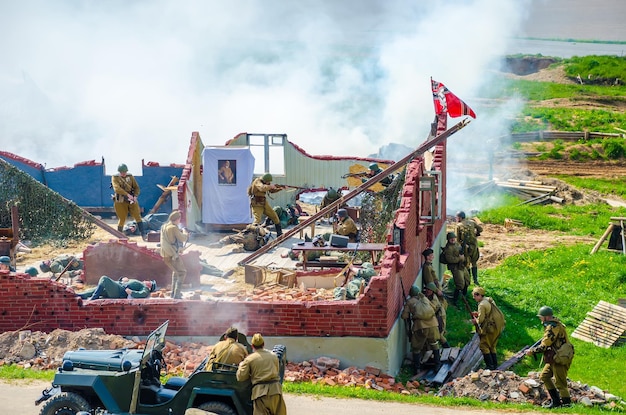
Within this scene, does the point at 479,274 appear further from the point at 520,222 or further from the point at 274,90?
the point at 274,90

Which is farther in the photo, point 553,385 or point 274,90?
point 274,90

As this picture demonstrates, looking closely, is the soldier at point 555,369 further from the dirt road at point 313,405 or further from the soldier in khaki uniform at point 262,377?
the soldier in khaki uniform at point 262,377

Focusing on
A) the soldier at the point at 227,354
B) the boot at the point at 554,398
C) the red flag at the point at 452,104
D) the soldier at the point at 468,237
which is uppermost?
the red flag at the point at 452,104

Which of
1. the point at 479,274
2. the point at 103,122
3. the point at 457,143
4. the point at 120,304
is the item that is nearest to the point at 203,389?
the point at 120,304

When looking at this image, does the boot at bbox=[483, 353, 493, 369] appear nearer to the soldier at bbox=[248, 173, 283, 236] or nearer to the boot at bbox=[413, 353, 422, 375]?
the boot at bbox=[413, 353, 422, 375]

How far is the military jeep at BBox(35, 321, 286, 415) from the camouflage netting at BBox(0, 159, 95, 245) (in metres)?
9.63

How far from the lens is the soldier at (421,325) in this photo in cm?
1564

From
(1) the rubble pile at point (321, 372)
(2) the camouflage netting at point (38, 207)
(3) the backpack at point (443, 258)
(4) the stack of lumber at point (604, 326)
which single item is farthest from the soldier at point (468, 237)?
(2) the camouflage netting at point (38, 207)

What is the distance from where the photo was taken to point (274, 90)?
45312mm

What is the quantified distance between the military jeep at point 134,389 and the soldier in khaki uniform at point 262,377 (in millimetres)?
180

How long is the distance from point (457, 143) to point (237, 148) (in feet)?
53.9

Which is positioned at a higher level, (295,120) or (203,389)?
(295,120)

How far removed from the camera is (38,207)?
2056 cm

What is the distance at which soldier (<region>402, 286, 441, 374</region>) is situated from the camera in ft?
51.3
